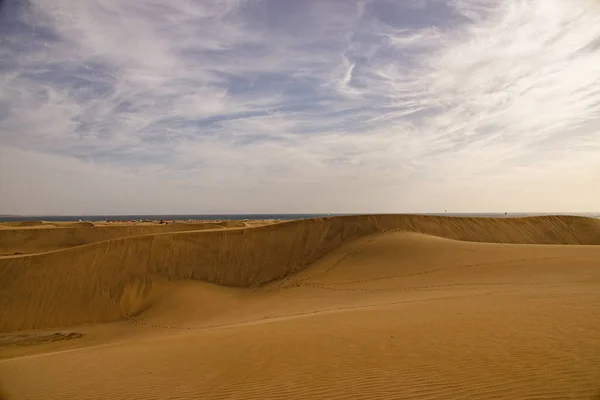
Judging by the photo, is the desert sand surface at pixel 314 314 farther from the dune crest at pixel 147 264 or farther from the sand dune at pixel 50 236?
the sand dune at pixel 50 236

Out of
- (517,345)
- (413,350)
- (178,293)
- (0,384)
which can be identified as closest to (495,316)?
(517,345)

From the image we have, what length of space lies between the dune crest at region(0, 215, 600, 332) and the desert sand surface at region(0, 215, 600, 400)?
0.09 m

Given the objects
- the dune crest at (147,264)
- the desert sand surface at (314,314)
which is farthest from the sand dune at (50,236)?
the desert sand surface at (314,314)

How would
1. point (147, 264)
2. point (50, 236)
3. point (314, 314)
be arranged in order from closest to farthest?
point (314, 314)
point (147, 264)
point (50, 236)

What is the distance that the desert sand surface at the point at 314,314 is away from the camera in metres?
5.85

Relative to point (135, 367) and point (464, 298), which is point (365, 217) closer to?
point (464, 298)

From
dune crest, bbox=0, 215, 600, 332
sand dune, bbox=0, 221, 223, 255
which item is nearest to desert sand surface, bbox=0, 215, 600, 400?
dune crest, bbox=0, 215, 600, 332

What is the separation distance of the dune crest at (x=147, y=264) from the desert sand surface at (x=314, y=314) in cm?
9

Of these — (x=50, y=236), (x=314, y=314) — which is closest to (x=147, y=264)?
(x=314, y=314)

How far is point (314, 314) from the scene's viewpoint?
1236 centimetres

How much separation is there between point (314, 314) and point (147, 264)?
13.3 meters

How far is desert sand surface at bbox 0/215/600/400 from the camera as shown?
5852mm

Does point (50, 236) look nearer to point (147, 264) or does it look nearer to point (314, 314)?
point (147, 264)

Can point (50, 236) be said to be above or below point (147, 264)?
above
